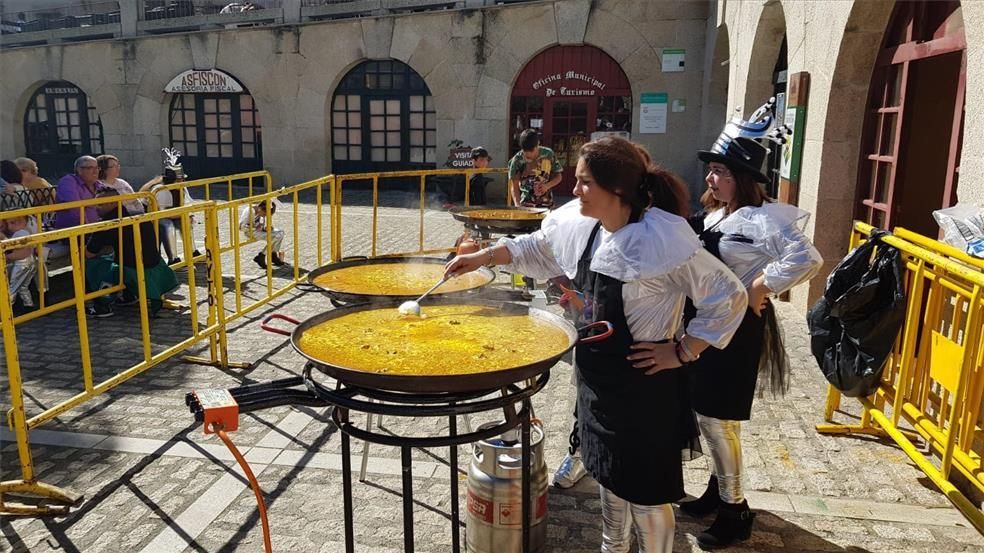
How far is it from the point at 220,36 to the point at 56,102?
24.7ft

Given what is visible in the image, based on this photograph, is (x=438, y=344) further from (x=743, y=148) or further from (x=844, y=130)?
(x=844, y=130)

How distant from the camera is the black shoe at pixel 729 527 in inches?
151

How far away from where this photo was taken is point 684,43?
17531 millimetres

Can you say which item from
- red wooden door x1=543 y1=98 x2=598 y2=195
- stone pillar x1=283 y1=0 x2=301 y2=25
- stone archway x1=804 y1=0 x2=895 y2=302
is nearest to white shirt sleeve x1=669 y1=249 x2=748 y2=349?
stone archway x1=804 y1=0 x2=895 y2=302

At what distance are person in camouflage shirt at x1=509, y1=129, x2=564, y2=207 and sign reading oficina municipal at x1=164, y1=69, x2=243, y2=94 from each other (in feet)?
50.2

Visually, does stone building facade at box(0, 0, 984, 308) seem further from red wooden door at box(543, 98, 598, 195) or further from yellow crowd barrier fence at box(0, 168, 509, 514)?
yellow crowd barrier fence at box(0, 168, 509, 514)

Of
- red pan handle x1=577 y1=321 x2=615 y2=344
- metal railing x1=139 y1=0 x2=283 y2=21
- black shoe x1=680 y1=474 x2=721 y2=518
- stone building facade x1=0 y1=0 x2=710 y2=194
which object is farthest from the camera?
metal railing x1=139 y1=0 x2=283 y2=21

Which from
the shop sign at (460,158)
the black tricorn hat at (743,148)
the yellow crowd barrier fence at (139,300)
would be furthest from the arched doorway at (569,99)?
the black tricorn hat at (743,148)

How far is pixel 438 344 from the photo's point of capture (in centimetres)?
327

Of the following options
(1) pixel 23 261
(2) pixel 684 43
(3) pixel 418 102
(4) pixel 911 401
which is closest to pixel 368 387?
(4) pixel 911 401

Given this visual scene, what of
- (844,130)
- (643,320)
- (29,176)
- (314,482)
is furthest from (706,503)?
(29,176)

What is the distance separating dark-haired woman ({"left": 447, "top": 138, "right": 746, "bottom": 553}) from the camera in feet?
9.47

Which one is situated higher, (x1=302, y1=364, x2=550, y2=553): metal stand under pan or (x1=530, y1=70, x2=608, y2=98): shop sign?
(x1=530, y1=70, x2=608, y2=98): shop sign

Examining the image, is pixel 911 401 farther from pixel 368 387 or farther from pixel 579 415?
pixel 368 387
